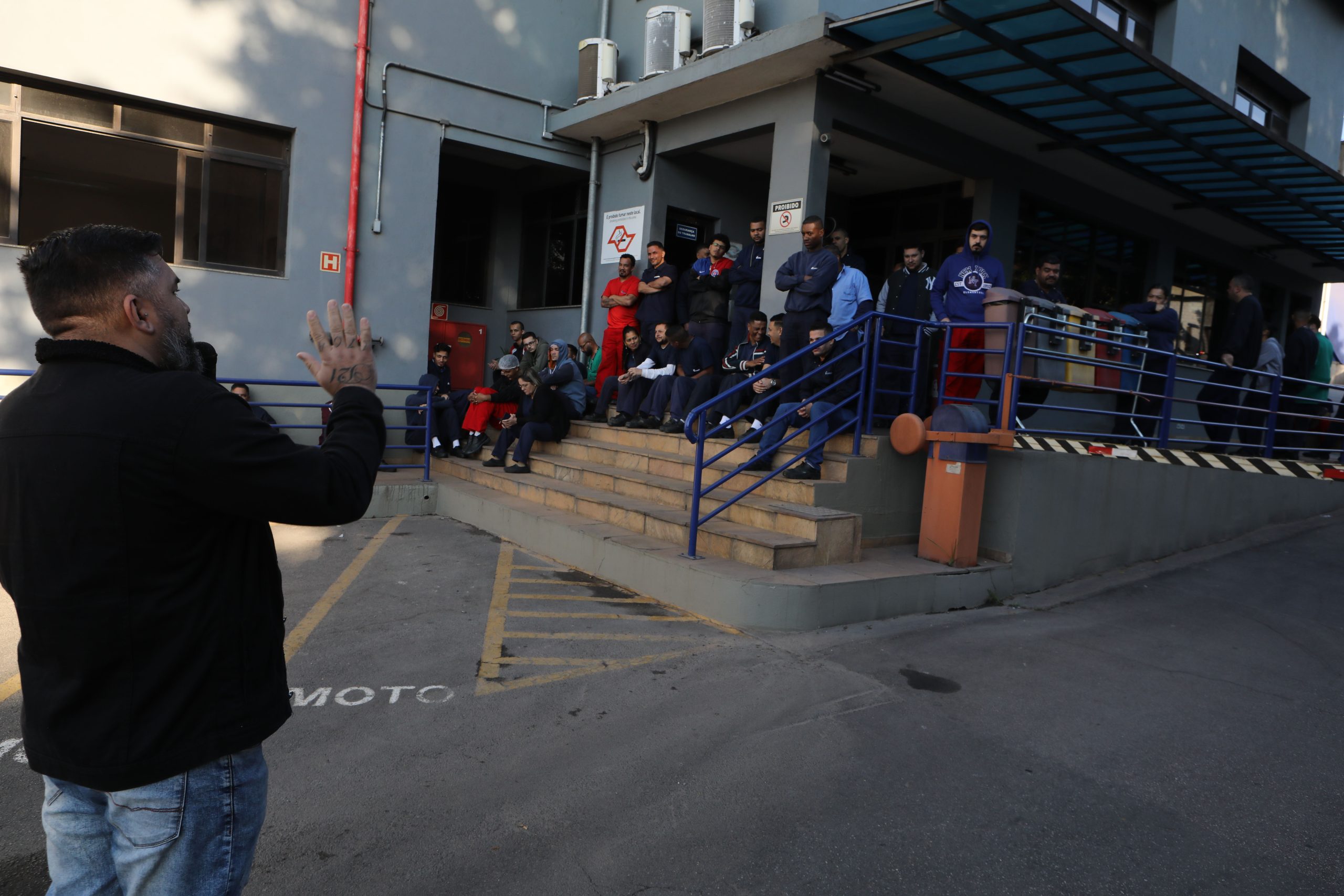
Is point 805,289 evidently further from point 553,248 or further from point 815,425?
point 553,248

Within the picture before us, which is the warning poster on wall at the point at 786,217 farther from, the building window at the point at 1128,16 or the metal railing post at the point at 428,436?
the building window at the point at 1128,16

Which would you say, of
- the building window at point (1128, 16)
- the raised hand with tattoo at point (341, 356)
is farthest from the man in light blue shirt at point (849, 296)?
the raised hand with tattoo at point (341, 356)

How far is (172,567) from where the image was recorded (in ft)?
5.53

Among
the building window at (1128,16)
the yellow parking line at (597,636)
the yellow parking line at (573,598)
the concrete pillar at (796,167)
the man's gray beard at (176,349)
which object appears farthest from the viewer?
the building window at (1128,16)

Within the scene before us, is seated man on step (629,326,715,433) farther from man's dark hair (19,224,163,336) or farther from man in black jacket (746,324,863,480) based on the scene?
man's dark hair (19,224,163,336)

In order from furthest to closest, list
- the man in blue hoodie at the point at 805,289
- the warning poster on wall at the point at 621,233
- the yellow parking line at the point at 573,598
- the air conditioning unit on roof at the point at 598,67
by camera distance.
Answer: the air conditioning unit on roof at the point at 598,67, the warning poster on wall at the point at 621,233, the man in blue hoodie at the point at 805,289, the yellow parking line at the point at 573,598

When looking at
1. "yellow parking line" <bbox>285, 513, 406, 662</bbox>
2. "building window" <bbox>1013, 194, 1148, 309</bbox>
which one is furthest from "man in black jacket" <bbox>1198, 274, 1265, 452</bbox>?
"yellow parking line" <bbox>285, 513, 406, 662</bbox>

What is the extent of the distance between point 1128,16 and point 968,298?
20.9ft

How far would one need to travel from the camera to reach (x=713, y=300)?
10.0m

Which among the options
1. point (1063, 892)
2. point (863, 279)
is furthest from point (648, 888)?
point (863, 279)

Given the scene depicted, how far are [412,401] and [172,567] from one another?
32.7 feet

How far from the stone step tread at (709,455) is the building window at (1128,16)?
748 cm

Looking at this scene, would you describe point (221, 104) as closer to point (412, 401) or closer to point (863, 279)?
point (412, 401)

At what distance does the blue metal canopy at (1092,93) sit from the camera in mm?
7438
